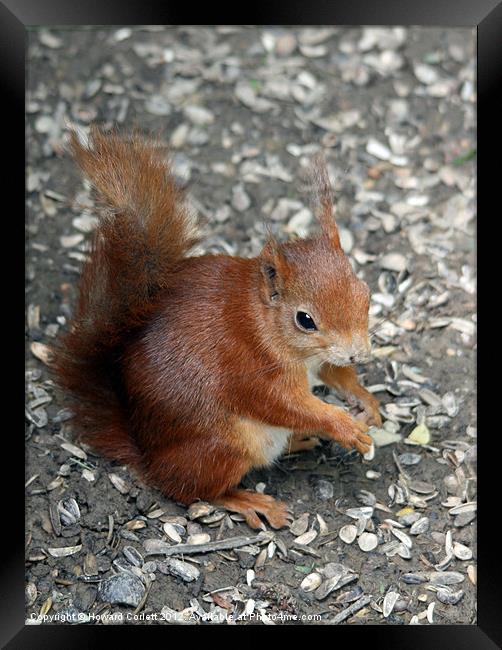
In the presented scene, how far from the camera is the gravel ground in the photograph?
7.41ft

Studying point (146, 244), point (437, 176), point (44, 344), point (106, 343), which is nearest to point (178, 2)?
point (146, 244)

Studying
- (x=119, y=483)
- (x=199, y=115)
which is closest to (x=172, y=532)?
(x=119, y=483)

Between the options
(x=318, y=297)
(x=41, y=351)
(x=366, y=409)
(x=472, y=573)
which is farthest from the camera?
(x=41, y=351)

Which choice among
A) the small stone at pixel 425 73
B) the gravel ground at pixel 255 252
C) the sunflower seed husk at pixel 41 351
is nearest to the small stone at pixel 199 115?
the gravel ground at pixel 255 252

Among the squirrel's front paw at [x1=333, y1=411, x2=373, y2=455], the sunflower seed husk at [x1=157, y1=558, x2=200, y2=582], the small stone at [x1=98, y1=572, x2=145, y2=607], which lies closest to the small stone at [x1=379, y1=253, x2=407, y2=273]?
the squirrel's front paw at [x1=333, y1=411, x2=373, y2=455]

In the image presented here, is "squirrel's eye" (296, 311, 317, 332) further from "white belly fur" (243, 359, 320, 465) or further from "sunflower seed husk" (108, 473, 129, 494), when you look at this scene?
"sunflower seed husk" (108, 473, 129, 494)

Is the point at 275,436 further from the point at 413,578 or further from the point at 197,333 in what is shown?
the point at 413,578

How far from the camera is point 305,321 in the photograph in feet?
7.09

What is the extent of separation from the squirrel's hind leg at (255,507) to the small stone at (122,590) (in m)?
0.33

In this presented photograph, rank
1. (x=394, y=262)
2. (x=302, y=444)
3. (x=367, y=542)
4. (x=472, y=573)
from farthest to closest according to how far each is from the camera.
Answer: (x=394, y=262), (x=302, y=444), (x=367, y=542), (x=472, y=573)

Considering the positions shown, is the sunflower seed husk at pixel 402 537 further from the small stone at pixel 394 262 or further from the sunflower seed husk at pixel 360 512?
the small stone at pixel 394 262

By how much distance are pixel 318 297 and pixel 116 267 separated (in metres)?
0.55

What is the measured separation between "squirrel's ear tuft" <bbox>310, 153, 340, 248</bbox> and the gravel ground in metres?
0.59

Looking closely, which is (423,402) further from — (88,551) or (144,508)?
(88,551)
